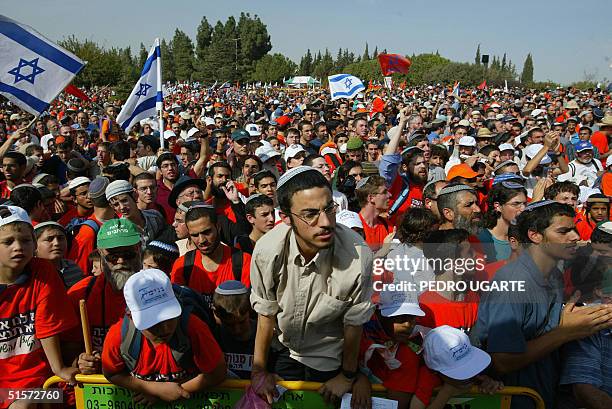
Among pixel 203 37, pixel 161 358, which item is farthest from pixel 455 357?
pixel 203 37

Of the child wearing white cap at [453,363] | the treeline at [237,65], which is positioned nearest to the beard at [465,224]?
the child wearing white cap at [453,363]

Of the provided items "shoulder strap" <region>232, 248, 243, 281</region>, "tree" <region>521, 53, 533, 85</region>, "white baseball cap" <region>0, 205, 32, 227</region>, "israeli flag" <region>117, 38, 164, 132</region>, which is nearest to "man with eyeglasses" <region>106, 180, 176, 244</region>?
"shoulder strap" <region>232, 248, 243, 281</region>

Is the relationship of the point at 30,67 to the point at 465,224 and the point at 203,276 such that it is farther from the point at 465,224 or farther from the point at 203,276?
the point at 465,224

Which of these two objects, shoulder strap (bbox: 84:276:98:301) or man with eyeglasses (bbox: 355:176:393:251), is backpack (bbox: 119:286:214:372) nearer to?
shoulder strap (bbox: 84:276:98:301)

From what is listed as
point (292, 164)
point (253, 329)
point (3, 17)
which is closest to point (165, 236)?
point (253, 329)

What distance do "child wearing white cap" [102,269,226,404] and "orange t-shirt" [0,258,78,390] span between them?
0.54m

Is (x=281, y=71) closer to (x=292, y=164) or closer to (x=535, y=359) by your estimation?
(x=292, y=164)

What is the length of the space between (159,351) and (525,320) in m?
2.02

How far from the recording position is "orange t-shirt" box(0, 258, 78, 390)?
289cm

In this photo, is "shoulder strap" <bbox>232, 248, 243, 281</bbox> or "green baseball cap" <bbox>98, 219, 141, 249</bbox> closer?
"green baseball cap" <bbox>98, 219, 141, 249</bbox>

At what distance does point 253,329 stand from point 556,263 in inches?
76.6

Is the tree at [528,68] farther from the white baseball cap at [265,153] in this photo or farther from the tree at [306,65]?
the white baseball cap at [265,153]

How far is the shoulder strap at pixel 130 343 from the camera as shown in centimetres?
259

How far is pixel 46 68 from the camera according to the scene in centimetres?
580
